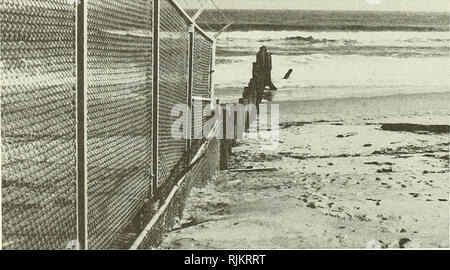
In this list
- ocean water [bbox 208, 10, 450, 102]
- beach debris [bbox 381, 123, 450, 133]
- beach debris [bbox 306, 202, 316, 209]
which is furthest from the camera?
ocean water [bbox 208, 10, 450, 102]

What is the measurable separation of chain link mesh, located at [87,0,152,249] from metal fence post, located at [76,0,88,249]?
269 mm

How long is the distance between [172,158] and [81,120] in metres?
2.62

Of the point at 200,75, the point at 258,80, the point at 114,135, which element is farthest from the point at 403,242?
the point at 258,80

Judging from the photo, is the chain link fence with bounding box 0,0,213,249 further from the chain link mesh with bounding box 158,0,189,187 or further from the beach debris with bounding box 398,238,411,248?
the beach debris with bounding box 398,238,411,248

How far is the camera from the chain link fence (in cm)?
277

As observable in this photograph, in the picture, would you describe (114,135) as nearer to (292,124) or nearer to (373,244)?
(373,244)

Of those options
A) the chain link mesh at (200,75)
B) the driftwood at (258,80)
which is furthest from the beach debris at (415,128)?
the chain link mesh at (200,75)

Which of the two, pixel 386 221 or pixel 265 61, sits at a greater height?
pixel 265 61

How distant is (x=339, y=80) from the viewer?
2138 cm

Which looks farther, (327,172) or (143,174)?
(327,172)

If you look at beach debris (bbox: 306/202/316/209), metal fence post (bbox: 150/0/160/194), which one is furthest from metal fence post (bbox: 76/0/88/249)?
beach debris (bbox: 306/202/316/209)
